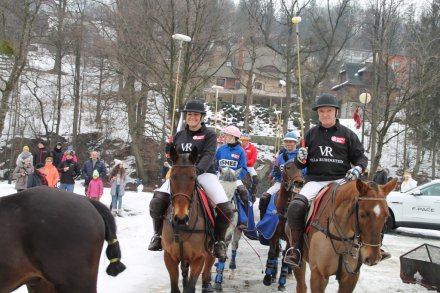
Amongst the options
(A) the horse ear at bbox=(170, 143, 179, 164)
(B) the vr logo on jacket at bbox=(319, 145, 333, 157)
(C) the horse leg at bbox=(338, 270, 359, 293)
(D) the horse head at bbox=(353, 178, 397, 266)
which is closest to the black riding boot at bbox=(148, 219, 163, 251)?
(A) the horse ear at bbox=(170, 143, 179, 164)

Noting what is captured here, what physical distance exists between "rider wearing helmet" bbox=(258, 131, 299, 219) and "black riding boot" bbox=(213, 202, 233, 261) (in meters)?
2.07

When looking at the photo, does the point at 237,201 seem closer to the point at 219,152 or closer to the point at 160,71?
the point at 219,152

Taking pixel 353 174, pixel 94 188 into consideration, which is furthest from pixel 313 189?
pixel 94 188

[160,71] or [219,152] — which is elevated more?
[160,71]

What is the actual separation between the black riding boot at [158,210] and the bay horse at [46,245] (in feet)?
6.42

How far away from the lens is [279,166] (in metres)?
8.85

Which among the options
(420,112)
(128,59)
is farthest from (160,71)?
(420,112)

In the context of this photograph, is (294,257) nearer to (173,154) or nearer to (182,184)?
A: (182,184)

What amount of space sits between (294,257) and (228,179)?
249 centimetres

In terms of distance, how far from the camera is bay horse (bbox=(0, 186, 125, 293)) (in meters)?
3.89

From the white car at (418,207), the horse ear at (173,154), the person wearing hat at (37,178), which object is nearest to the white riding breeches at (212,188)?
the horse ear at (173,154)

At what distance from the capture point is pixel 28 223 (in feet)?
13.0

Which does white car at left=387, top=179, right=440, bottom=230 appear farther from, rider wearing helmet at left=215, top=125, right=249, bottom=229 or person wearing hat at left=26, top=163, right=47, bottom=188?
person wearing hat at left=26, top=163, right=47, bottom=188

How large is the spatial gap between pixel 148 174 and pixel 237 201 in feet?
87.3
